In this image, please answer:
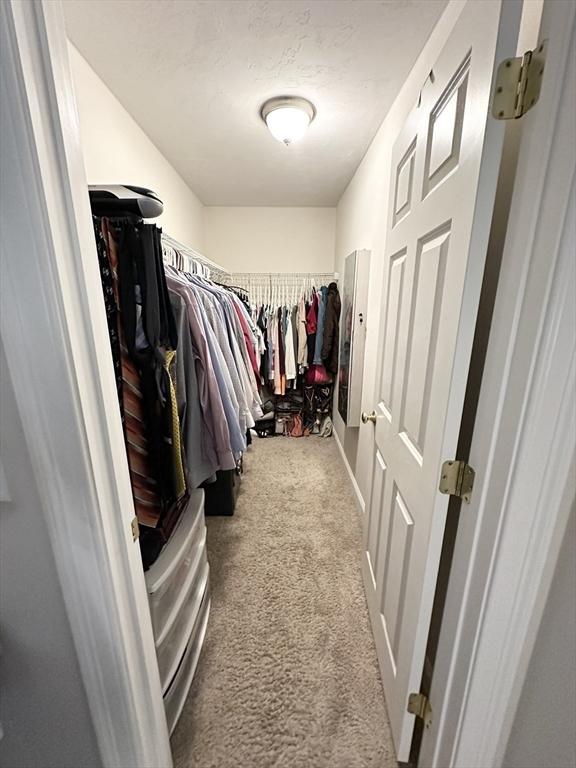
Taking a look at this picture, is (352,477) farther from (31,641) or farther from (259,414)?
(31,641)

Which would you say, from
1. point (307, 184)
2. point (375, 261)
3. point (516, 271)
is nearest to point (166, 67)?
point (375, 261)

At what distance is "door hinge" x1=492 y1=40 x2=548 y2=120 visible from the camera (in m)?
0.50

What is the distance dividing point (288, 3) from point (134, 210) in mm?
1003

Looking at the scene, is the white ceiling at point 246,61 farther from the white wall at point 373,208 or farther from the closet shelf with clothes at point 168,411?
the closet shelf with clothes at point 168,411

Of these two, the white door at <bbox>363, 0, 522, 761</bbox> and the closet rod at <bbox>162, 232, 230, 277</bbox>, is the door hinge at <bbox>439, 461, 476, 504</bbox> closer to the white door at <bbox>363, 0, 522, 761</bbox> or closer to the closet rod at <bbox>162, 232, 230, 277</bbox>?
the white door at <bbox>363, 0, 522, 761</bbox>

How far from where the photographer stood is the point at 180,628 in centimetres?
111

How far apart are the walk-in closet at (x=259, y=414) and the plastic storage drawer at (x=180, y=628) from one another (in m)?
0.01

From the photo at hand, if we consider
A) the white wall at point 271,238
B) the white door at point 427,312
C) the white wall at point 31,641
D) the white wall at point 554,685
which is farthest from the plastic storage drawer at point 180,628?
the white wall at point 271,238

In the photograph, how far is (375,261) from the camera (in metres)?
1.87

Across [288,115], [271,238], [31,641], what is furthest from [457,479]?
[271,238]

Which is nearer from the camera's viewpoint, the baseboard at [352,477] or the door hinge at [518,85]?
the door hinge at [518,85]

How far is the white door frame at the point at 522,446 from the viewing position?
483 mm

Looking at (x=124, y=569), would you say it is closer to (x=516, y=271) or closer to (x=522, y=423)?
(x=522, y=423)

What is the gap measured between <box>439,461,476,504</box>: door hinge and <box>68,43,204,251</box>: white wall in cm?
168
